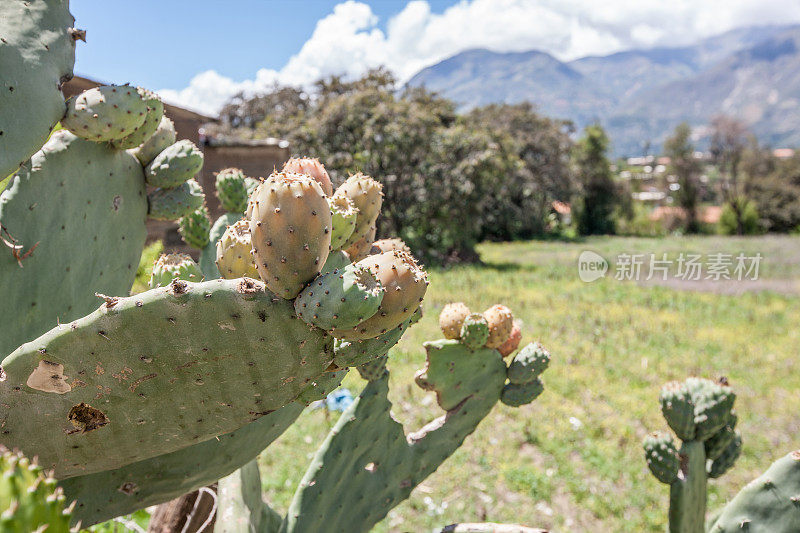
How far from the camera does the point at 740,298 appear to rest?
29.3 ft

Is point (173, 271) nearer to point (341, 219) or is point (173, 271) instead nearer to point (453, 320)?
point (341, 219)

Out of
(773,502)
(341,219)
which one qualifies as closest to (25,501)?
(341,219)

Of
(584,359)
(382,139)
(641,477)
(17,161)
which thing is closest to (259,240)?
(17,161)

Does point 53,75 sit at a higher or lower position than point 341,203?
higher

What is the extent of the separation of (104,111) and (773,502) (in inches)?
72.2

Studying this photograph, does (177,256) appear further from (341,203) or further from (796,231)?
(796,231)

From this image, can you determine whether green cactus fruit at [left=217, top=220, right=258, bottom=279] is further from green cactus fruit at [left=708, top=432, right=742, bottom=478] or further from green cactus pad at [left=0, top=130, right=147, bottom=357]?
green cactus fruit at [left=708, top=432, right=742, bottom=478]

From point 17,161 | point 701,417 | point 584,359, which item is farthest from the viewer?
point 584,359

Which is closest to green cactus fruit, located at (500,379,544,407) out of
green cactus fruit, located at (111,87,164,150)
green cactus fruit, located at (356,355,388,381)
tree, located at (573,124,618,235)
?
green cactus fruit, located at (356,355,388,381)

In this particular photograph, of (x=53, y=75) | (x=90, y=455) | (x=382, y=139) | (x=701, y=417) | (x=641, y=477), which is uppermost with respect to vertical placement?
(x=382, y=139)

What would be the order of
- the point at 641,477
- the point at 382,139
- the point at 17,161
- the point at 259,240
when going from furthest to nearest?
the point at 382,139, the point at 641,477, the point at 17,161, the point at 259,240

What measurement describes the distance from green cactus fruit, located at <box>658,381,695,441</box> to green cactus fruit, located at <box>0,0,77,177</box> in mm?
1885

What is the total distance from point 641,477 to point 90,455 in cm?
346

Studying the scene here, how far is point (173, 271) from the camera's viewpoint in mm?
945
